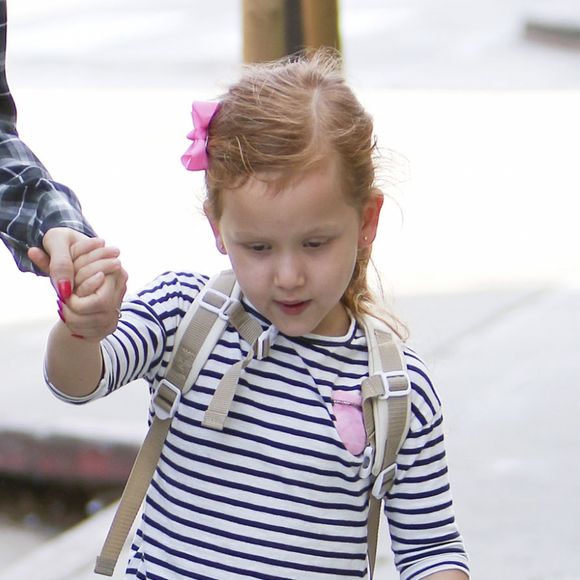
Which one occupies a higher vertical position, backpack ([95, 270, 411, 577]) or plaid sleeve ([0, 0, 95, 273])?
plaid sleeve ([0, 0, 95, 273])

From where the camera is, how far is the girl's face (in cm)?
200

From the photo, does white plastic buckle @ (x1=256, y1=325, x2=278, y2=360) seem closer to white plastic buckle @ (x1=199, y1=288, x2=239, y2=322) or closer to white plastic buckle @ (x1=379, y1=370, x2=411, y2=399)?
white plastic buckle @ (x1=199, y1=288, x2=239, y2=322)

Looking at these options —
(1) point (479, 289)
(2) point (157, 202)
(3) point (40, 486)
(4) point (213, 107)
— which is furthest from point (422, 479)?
(2) point (157, 202)

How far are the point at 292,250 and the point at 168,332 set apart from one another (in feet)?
0.96

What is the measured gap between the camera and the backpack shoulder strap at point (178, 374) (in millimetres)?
2145

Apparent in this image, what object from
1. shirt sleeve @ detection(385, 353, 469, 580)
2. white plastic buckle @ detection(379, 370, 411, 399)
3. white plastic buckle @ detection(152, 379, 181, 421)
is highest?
white plastic buckle @ detection(379, 370, 411, 399)

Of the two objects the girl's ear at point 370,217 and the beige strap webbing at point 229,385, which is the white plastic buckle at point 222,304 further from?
the girl's ear at point 370,217

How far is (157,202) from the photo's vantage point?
876 centimetres

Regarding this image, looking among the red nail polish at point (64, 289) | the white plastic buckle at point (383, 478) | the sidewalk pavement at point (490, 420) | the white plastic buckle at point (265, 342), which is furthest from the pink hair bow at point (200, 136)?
the sidewalk pavement at point (490, 420)

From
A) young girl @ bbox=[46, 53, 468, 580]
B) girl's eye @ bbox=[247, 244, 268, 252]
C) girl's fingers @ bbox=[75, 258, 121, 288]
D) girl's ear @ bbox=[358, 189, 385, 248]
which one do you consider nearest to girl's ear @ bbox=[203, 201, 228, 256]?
young girl @ bbox=[46, 53, 468, 580]

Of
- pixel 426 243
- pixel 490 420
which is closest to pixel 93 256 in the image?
pixel 490 420

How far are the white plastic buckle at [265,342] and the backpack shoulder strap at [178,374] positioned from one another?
0.23 feet

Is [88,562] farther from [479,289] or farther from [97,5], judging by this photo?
[97,5]

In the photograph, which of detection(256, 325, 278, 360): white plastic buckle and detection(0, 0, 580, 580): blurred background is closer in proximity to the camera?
detection(256, 325, 278, 360): white plastic buckle
